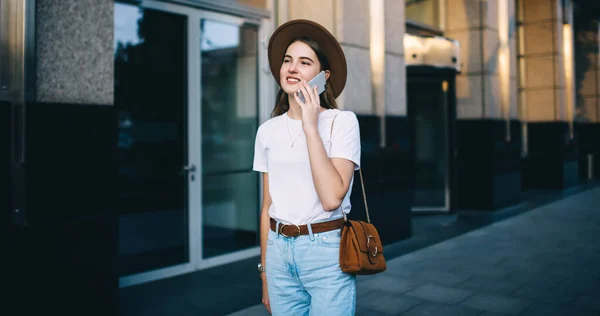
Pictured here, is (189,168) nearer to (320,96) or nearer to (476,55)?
(320,96)

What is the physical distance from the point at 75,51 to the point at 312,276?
8.99ft

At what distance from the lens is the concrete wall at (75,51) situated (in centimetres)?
376

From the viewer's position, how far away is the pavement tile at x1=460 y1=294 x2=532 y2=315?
447 centimetres

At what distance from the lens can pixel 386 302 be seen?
472cm

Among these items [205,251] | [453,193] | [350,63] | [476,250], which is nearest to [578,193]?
[453,193]

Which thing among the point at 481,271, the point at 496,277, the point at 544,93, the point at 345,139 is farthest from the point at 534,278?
the point at 544,93

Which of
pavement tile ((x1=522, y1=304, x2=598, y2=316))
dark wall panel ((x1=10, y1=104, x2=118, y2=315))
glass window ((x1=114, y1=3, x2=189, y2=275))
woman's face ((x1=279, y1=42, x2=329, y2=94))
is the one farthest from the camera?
glass window ((x1=114, y1=3, x2=189, y2=275))

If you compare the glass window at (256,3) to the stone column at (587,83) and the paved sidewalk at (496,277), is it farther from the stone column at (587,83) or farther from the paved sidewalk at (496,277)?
the stone column at (587,83)

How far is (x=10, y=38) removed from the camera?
3568 mm

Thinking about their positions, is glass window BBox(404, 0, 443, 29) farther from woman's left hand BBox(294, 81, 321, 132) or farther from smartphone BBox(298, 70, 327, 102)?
woman's left hand BBox(294, 81, 321, 132)

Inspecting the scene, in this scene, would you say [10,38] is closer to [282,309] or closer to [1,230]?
[1,230]

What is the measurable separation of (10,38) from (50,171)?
90 cm

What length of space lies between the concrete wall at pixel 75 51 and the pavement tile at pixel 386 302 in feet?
8.68

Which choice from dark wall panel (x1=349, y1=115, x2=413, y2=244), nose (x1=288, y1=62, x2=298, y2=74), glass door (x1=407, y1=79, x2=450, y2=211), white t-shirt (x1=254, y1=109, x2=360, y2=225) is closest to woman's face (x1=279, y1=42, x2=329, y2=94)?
nose (x1=288, y1=62, x2=298, y2=74)
